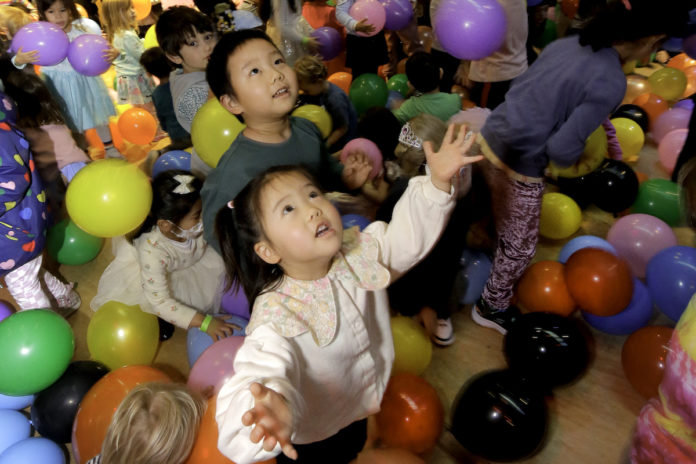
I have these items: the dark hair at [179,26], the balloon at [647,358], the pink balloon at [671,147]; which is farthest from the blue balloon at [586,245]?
the dark hair at [179,26]

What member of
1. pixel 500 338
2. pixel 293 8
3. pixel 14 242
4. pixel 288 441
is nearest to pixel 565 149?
pixel 500 338

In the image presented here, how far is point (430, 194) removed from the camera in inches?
40.9

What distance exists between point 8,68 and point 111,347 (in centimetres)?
151

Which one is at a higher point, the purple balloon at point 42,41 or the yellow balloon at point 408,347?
the purple balloon at point 42,41

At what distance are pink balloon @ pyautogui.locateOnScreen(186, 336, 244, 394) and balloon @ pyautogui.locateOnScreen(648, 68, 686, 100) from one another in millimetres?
4070

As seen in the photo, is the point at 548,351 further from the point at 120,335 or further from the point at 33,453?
the point at 33,453

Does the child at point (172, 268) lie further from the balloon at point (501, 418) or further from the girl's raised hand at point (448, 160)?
the girl's raised hand at point (448, 160)

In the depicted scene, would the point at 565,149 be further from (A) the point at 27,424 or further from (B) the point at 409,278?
(A) the point at 27,424

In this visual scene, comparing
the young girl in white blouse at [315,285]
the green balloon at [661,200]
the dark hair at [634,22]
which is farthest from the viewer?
the green balloon at [661,200]

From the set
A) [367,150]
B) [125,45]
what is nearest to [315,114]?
[367,150]

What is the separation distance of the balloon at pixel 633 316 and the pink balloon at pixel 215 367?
5.04 feet

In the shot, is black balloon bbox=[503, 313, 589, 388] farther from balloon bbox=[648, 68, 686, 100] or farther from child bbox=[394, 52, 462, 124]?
balloon bbox=[648, 68, 686, 100]

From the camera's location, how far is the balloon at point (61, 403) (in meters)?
1.67

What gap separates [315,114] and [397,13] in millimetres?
1689
